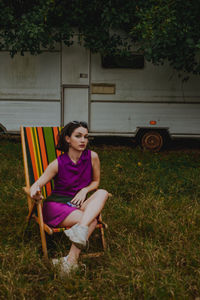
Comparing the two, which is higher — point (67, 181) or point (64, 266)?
point (67, 181)

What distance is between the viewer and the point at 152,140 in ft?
25.1

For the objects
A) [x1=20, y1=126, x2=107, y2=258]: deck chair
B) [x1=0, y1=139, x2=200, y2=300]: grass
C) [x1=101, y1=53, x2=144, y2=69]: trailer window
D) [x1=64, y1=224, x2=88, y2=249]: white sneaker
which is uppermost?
[x1=101, y1=53, x2=144, y2=69]: trailer window

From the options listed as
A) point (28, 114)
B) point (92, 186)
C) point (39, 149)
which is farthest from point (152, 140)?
point (92, 186)

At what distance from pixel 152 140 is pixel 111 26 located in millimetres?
2776

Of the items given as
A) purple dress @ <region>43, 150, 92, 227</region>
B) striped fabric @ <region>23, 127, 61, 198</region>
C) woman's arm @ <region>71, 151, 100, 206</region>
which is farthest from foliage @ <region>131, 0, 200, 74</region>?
purple dress @ <region>43, 150, 92, 227</region>

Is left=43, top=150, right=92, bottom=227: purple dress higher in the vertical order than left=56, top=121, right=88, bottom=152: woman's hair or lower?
lower

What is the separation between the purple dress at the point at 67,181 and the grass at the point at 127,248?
0.34 metres

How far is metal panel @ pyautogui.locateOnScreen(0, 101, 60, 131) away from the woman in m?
4.71

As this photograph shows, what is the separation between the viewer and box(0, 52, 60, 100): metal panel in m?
7.53

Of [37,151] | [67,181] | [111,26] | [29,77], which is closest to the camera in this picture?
[67,181]

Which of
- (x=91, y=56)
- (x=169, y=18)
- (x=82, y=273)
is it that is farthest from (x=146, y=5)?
(x=82, y=273)

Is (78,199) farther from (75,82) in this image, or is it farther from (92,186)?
(75,82)

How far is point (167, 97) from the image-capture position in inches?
296

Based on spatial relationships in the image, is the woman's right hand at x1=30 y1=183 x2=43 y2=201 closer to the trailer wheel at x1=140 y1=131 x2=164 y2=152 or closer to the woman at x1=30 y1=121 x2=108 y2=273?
the woman at x1=30 y1=121 x2=108 y2=273
